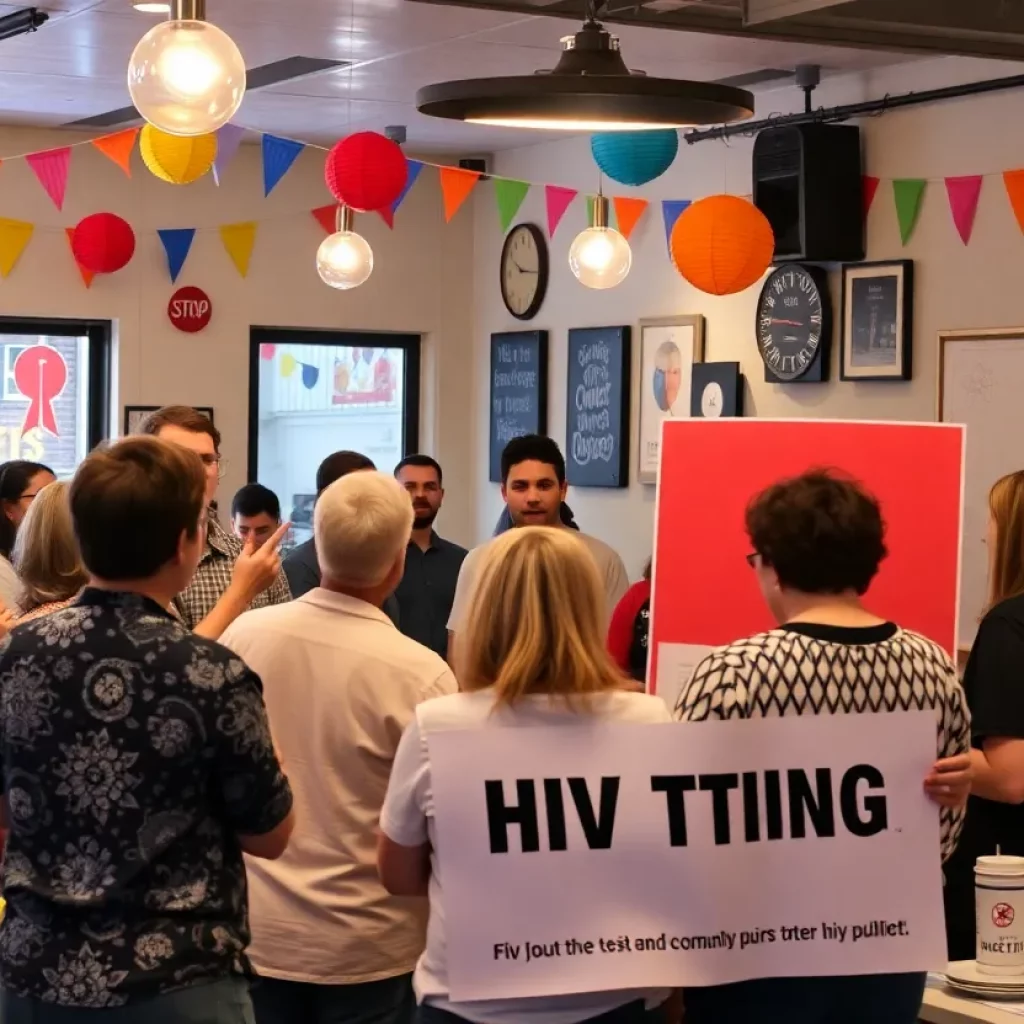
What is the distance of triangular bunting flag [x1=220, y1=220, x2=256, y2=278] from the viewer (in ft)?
25.8

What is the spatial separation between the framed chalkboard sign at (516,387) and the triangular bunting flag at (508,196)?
0.89 m

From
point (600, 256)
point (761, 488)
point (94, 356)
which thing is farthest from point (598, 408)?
point (761, 488)

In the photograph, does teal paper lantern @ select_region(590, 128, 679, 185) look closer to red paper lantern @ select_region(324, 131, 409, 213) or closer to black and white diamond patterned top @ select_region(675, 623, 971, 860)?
red paper lantern @ select_region(324, 131, 409, 213)

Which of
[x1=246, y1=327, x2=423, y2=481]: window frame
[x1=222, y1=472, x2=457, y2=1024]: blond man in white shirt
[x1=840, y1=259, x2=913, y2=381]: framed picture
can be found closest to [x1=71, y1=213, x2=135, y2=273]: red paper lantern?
[x1=246, y1=327, x2=423, y2=481]: window frame

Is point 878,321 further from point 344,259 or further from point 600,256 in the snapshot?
point 344,259

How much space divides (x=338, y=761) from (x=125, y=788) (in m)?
0.72

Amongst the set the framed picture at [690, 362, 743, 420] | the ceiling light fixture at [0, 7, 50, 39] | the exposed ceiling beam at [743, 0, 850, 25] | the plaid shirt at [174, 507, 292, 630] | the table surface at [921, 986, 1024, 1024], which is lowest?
the table surface at [921, 986, 1024, 1024]

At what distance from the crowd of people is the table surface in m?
0.19

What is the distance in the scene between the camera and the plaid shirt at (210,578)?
11.2 ft

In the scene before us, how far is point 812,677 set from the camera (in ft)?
7.54

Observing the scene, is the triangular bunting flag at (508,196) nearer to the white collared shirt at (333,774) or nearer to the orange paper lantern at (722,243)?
the orange paper lantern at (722,243)

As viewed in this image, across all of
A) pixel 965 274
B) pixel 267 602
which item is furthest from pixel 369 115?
pixel 267 602

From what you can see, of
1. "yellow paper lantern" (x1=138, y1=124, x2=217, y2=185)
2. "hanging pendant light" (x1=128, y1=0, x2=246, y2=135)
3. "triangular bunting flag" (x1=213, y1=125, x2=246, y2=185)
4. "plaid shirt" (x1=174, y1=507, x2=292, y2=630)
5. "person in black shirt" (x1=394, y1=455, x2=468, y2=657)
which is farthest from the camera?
"triangular bunting flag" (x1=213, y1=125, x2=246, y2=185)

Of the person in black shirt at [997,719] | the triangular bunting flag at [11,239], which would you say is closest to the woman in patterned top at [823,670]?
the person in black shirt at [997,719]
